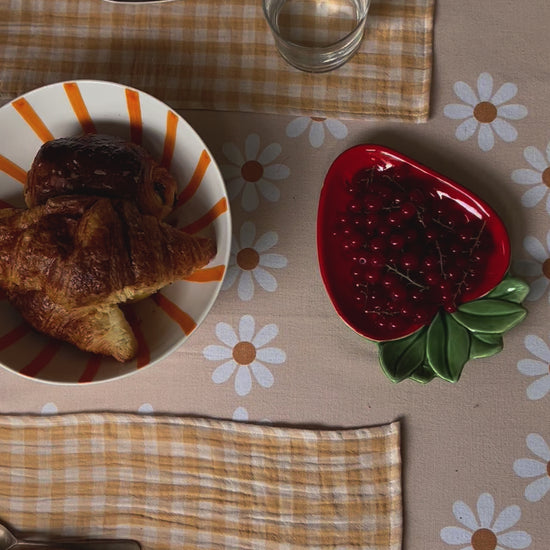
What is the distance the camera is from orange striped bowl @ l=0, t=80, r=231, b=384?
25.8 inches

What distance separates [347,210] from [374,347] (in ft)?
0.59

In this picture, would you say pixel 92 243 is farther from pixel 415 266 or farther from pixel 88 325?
pixel 415 266

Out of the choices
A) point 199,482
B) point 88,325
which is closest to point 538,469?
point 199,482

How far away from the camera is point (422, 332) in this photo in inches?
28.3

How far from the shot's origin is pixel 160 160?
2.38ft

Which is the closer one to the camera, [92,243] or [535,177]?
[92,243]

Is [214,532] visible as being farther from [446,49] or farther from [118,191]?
[446,49]

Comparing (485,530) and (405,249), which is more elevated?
(405,249)

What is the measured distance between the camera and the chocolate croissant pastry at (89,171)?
64cm

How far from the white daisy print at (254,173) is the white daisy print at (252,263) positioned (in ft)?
0.13

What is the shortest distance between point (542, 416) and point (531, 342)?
0.31 feet

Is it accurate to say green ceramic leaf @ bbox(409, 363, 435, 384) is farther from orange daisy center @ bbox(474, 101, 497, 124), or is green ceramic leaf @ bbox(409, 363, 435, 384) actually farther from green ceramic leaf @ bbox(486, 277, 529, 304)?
orange daisy center @ bbox(474, 101, 497, 124)

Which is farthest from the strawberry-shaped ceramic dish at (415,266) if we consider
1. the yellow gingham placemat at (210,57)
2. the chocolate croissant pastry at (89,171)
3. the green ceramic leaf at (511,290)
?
the chocolate croissant pastry at (89,171)

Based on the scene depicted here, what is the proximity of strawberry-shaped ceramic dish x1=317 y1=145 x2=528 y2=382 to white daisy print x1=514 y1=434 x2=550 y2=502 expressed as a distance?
13 centimetres
